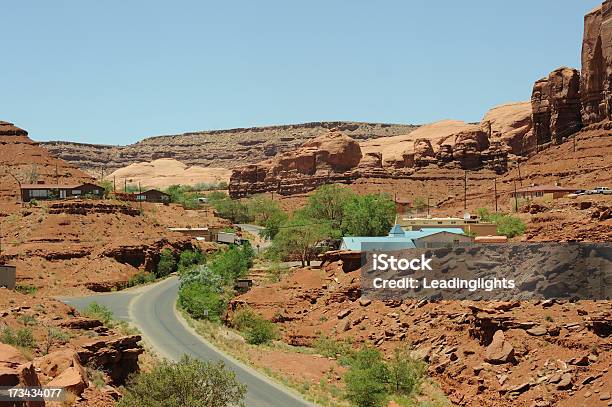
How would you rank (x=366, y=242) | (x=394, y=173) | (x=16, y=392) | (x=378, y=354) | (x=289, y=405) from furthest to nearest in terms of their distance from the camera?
(x=394, y=173) < (x=366, y=242) < (x=378, y=354) < (x=289, y=405) < (x=16, y=392)

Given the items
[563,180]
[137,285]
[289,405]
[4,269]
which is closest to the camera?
→ [289,405]

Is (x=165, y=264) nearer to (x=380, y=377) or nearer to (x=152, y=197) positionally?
(x=380, y=377)

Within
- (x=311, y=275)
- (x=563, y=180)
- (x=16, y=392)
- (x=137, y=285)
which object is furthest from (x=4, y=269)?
(x=563, y=180)

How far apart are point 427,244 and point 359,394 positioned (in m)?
21.2

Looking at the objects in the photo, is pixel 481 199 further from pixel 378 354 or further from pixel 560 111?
pixel 378 354

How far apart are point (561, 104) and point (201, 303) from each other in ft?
192

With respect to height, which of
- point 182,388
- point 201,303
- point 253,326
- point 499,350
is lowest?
point 253,326

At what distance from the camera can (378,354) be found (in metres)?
36.5

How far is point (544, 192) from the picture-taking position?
71875 millimetres

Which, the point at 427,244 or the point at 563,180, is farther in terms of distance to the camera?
the point at 563,180

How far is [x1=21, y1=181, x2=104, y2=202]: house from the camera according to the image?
74.9 m

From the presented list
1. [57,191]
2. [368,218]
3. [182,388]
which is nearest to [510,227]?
[368,218]

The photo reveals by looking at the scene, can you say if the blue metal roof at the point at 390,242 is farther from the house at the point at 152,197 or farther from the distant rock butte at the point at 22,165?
the house at the point at 152,197

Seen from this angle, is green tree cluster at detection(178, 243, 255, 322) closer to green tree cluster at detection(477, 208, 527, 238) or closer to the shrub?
the shrub
